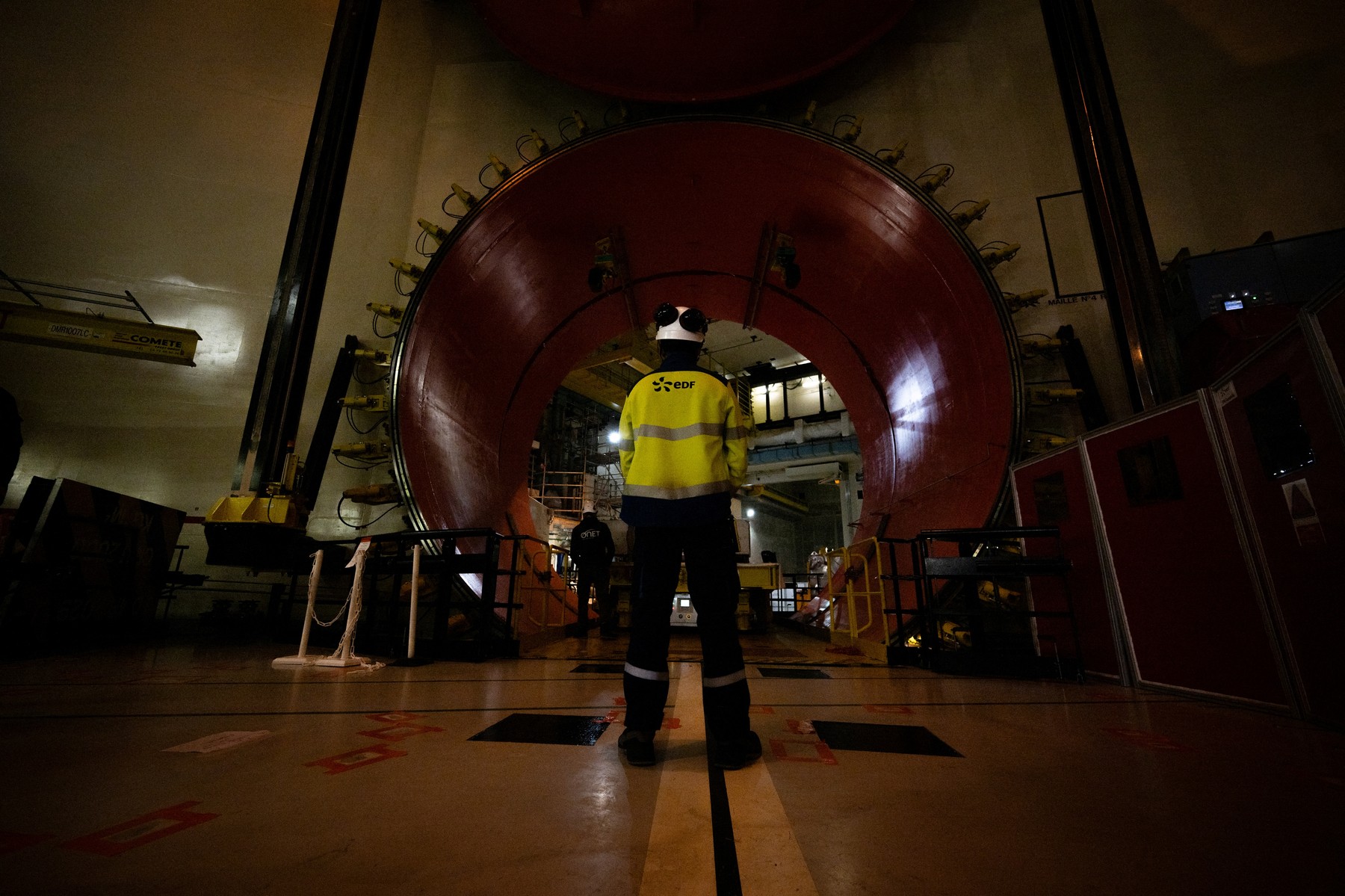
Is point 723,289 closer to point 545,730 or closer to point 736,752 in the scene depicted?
point 545,730

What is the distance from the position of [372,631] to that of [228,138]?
19.6 ft

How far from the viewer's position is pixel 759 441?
48.3 feet

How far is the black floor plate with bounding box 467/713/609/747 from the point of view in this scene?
160cm

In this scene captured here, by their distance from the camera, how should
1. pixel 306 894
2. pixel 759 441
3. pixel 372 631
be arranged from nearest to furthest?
pixel 306 894 → pixel 372 631 → pixel 759 441

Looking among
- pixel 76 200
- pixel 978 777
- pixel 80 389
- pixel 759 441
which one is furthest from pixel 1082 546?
pixel 759 441

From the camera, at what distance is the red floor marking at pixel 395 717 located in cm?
183

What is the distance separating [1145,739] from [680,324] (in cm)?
206

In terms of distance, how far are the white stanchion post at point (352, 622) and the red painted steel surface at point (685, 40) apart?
4607mm

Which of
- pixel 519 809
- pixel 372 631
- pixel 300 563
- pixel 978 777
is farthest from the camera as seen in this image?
pixel 300 563

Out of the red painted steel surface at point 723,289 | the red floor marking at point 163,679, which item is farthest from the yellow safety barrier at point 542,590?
the red floor marking at point 163,679

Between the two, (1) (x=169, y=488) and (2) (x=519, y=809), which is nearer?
(2) (x=519, y=809)

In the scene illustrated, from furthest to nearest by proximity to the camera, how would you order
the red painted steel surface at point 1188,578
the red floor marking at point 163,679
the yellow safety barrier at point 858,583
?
the yellow safety barrier at point 858,583 → the red floor marking at point 163,679 → the red painted steel surface at point 1188,578

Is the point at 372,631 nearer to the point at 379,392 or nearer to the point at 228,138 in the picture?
the point at 379,392

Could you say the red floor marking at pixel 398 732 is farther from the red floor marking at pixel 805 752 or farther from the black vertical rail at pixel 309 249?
the black vertical rail at pixel 309 249
